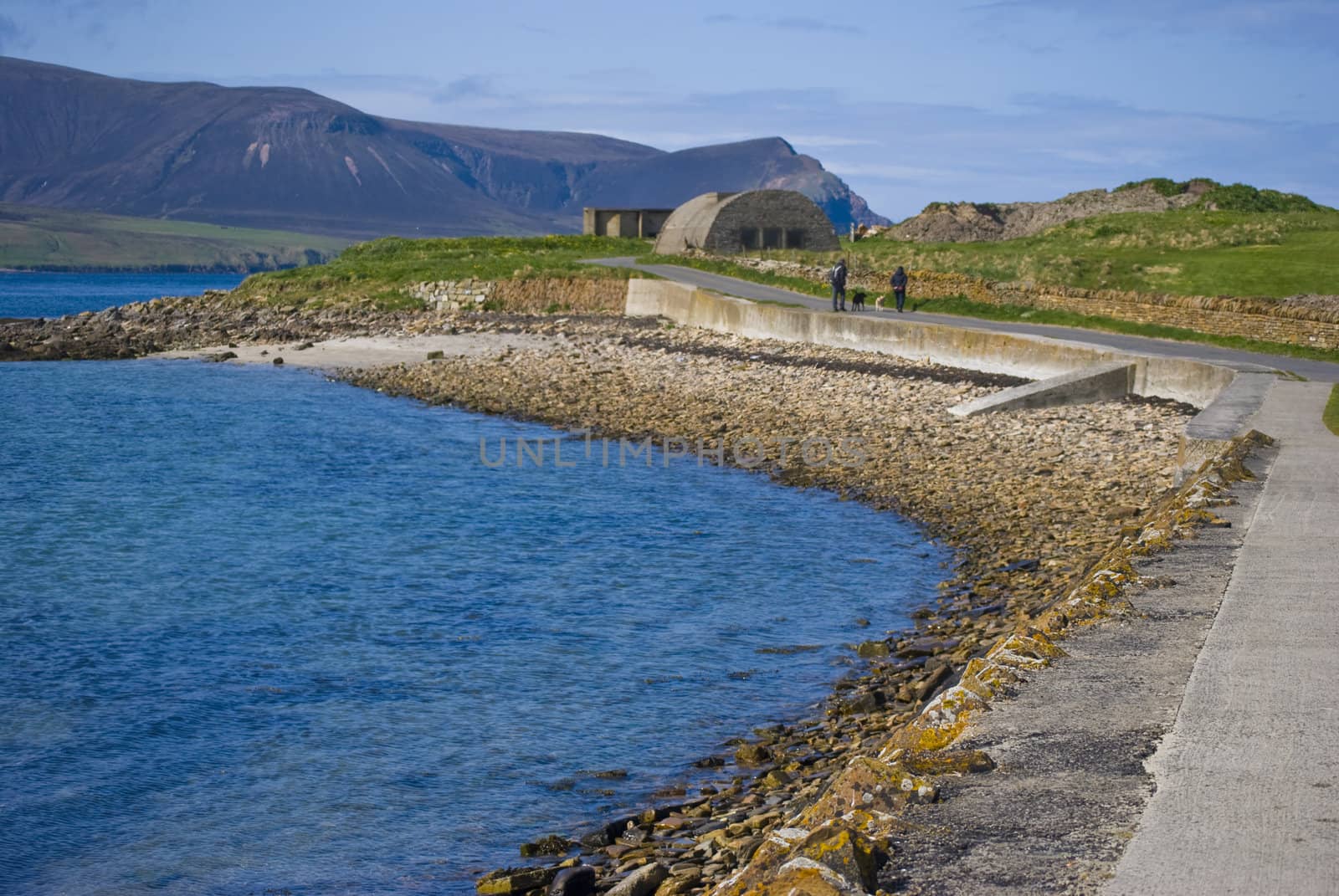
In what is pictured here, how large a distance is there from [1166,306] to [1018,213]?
111 feet

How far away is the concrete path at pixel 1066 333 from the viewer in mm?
25484

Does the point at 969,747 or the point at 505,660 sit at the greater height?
the point at 969,747

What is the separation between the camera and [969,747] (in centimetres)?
708

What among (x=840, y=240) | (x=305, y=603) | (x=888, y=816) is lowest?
(x=305, y=603)

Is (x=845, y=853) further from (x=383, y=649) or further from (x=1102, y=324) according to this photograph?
(x=1102, y=324)

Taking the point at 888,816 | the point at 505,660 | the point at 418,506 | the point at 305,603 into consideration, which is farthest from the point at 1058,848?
the point at 418,506

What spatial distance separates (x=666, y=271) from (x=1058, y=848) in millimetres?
47245

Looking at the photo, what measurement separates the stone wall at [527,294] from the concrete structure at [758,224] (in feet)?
31.3

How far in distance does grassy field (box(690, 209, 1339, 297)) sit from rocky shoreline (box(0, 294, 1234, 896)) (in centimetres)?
815

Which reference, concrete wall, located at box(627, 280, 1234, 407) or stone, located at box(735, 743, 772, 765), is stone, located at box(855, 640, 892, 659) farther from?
concrete wall, located at box(627, 280, 1234, 407)

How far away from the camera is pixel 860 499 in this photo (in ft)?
70.5

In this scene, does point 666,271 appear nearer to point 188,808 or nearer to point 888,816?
point 188,808

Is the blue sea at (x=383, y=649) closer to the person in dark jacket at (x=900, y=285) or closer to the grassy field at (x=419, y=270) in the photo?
the person in dark jacket at (x=900, y=285)

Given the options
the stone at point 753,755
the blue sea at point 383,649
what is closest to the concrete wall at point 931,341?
the blue sea at point 383,649
